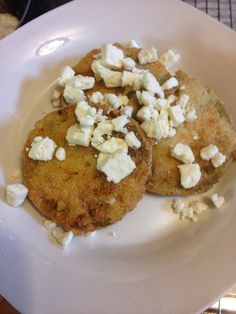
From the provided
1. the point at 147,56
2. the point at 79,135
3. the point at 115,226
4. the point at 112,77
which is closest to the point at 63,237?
the point at 115,226

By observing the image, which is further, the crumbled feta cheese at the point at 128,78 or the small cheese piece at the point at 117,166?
the crumbled feta cheese at the point at 128,78

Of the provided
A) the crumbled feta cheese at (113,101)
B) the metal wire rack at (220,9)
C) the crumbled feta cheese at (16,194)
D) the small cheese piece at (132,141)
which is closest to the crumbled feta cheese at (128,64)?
the crumbled feta cheese at (113,101)

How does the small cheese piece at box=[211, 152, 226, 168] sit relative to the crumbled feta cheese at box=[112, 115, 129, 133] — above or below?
below

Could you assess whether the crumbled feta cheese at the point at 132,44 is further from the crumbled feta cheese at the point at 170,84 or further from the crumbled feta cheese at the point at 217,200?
the crumbled feta cheese at the point at 217,200

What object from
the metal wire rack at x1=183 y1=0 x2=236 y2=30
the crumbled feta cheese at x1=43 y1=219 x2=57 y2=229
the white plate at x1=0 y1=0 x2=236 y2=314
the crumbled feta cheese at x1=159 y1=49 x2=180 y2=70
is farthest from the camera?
the metal wire rack at x1=183 y1=0 x2=236 y2=30

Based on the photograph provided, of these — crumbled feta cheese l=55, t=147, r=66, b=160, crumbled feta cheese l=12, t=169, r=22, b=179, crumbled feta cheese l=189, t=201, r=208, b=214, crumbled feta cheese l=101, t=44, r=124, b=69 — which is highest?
crumbled feta cheese l=101, t=44, r=124, b=69

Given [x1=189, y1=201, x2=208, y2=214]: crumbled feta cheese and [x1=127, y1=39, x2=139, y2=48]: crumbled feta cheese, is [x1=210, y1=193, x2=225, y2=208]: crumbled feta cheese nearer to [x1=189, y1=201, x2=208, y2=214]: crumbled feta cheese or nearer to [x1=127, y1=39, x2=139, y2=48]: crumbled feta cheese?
[x1=189, y1=201, x2=208, y2=214]: crumbled feta cheese

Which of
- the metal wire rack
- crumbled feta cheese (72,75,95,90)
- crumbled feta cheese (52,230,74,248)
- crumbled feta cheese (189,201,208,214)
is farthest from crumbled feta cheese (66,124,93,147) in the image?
the metal wire rack
